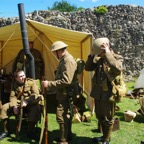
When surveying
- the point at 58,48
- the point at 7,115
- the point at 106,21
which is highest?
the point at 106,21

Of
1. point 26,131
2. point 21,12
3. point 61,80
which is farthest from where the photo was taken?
point 21,12

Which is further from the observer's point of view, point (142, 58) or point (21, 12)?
point (142, 58)

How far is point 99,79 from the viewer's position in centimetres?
419

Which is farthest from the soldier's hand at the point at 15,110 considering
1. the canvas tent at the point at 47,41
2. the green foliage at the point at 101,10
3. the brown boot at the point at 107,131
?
the green foliage at the point at 101,10

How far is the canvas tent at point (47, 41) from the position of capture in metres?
6.83

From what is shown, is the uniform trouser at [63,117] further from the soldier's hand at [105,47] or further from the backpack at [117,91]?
the soldier's hand at [105,47]

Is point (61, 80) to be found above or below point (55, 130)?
above

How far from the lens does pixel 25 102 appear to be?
4.76m

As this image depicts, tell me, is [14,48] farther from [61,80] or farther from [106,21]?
[106,21]

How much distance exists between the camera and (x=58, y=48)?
167 inches

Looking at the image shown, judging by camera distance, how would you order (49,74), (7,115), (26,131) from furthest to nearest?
(49,74)
(26,131)
(7,115)

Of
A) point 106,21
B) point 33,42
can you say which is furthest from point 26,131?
point 106,21

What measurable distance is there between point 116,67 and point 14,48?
581 cm

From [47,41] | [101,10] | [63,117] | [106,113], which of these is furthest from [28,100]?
[101,10]
